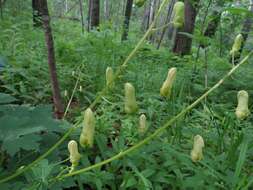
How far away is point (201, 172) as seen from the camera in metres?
1.36

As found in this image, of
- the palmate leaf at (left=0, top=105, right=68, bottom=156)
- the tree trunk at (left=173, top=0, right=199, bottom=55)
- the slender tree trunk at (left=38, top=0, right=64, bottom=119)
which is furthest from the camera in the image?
the tree trunk at (left=173, top=0, right=199, bottom=55)

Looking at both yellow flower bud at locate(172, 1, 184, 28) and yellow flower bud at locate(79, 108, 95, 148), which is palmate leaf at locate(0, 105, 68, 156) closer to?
yellow flower bud at locate(79, 108, 95, 148)

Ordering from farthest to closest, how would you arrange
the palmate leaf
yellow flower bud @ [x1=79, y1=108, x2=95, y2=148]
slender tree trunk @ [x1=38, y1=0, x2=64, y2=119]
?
slender tree trunk @ [x1=38, y1=0, x2=64, y2=119], the palmate leaf, yellow flower bud @ [x1=79, y1=108, x2=95, y2=148]

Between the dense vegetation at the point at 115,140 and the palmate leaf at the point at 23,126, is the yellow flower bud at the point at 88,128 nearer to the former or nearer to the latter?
the dense vegetation at the point at 115,140

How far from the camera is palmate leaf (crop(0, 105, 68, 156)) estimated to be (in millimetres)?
1125

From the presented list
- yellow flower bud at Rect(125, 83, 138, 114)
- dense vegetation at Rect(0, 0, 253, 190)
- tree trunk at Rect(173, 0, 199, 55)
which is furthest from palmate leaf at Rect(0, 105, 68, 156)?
tree trunk at Rect(173, 0, 199, 55)

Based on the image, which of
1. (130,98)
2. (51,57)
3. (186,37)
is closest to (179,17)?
(130,98)

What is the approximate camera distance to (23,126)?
121 cm

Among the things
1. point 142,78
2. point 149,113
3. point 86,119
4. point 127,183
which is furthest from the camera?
point 142,78

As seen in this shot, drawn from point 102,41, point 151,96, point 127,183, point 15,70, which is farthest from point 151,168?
point 102,41

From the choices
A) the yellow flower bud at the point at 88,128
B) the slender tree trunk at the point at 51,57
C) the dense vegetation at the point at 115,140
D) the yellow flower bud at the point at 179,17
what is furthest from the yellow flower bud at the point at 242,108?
the slender tree trunk at the point at 51,57

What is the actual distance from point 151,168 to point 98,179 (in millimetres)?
222

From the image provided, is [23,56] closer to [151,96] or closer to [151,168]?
[151,96]

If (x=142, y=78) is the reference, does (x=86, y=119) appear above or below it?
above
